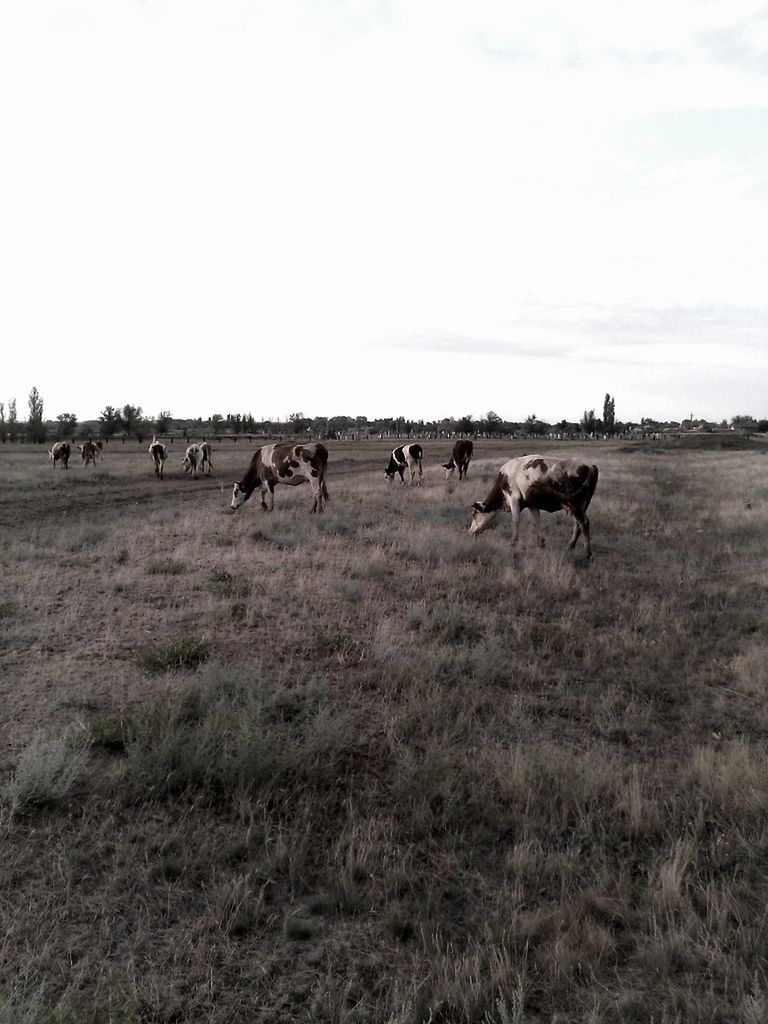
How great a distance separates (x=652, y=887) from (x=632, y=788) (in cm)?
89

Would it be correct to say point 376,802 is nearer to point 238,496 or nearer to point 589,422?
point 238,496

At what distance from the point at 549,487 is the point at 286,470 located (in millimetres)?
→ 8127

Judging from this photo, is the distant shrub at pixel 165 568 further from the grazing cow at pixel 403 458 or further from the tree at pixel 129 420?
the tree at pixel 129 420

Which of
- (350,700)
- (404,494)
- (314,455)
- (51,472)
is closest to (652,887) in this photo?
(350,700)

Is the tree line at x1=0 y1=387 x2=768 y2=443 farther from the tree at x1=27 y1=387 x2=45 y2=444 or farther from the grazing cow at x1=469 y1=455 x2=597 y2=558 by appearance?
the grazing cow at x1=469 y1=455 x2=597 y2=558

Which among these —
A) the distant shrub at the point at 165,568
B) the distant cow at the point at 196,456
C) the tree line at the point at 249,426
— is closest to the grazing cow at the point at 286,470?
the distant shrub at the point at 165,568

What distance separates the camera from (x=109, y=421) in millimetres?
80250

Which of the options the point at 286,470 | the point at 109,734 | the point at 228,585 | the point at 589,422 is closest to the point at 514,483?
the point at 228,585

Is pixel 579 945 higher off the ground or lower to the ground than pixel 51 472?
lower

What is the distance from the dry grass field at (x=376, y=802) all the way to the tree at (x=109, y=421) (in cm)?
7776

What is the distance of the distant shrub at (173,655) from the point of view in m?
6.16

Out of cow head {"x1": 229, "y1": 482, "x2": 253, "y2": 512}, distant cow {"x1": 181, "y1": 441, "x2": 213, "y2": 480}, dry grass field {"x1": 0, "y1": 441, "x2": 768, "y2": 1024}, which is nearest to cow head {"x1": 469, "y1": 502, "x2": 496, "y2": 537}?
dry grass field {"x1": 0, "y1": 441, "x2": 768, "y2": 1024}

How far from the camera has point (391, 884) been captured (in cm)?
361

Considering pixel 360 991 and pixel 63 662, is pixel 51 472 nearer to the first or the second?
pixel 63 662
